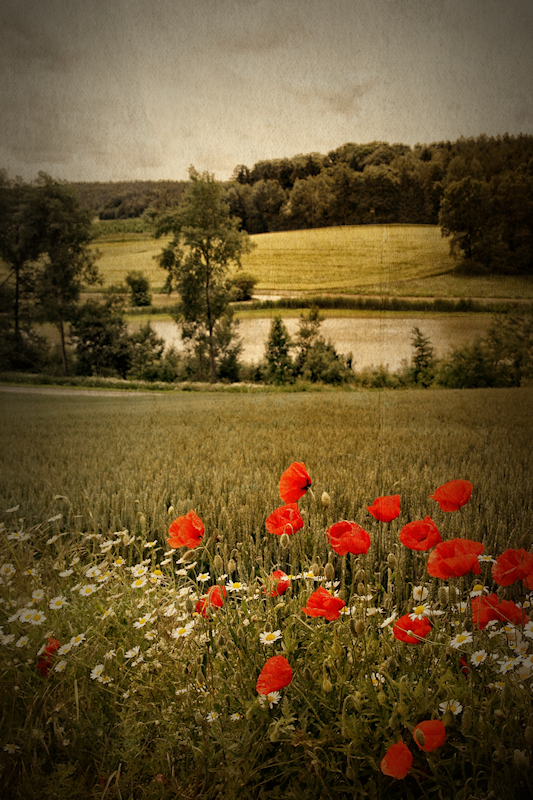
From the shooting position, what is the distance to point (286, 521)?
4.46 ft

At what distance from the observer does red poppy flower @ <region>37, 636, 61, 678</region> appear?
134 cm

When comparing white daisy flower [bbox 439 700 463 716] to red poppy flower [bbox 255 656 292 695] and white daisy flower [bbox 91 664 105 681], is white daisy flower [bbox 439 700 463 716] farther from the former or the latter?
white daisy flower [bbox 91 664 105 681]

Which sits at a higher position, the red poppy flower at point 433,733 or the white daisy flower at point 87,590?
the red poppy flower at point 433,733

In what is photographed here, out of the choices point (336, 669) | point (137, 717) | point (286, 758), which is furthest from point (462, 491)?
point (137, 717)

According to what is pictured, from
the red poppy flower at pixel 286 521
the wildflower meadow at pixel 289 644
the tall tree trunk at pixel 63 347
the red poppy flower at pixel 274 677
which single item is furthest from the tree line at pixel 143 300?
the red poppy flower at pixel 274 677

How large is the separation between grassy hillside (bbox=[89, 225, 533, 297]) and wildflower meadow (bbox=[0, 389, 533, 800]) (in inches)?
26.9

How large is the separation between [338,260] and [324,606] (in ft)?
7.66

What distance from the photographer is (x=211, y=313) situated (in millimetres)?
3035

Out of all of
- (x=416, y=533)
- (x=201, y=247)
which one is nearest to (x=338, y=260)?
(x=201, y=247)

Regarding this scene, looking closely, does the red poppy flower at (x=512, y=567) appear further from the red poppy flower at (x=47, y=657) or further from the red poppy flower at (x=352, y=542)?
the red poppy flower at (x=47, y=657)

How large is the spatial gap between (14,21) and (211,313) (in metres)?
1.81

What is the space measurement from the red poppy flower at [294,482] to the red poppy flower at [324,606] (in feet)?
1.10

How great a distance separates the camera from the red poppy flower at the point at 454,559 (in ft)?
3.40

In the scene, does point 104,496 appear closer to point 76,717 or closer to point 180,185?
point 76,717
